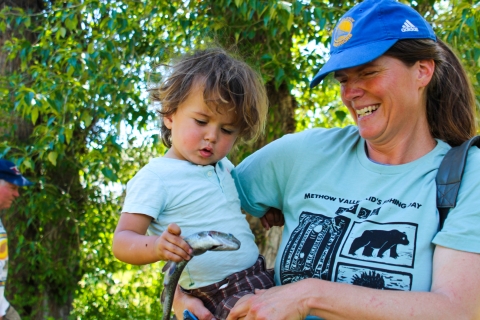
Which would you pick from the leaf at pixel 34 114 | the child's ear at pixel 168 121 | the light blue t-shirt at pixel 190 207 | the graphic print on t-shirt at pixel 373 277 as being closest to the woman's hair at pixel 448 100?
the graphic print on t-shirt at pixel 373 277

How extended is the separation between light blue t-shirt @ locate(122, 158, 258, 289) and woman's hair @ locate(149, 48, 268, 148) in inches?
9.5

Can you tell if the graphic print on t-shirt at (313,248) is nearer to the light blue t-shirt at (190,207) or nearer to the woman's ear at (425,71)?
the light blue t-shirt at (190,207)

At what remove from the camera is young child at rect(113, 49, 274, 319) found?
7.14 feet

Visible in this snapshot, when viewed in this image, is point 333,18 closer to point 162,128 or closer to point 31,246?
point 162,128

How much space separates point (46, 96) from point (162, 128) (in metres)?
2.35

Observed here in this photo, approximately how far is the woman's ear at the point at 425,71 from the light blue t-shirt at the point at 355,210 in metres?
0.23

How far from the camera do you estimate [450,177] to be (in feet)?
6.74

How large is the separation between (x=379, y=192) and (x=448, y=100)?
46 centimetres

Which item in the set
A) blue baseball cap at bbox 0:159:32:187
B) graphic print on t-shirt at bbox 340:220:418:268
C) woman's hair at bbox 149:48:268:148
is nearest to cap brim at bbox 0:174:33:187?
blue baseball cap at bbox 0:159:32:187

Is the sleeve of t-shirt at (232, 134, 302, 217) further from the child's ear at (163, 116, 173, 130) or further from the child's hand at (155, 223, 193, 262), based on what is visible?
the child's hand at (155, 223, 193, 262)

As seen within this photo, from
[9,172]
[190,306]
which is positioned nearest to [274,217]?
[190,306]

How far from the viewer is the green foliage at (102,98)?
469 cm

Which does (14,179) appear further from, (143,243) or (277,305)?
(277,305)

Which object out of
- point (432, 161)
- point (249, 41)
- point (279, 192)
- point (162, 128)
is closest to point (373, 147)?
point (432, 161)
